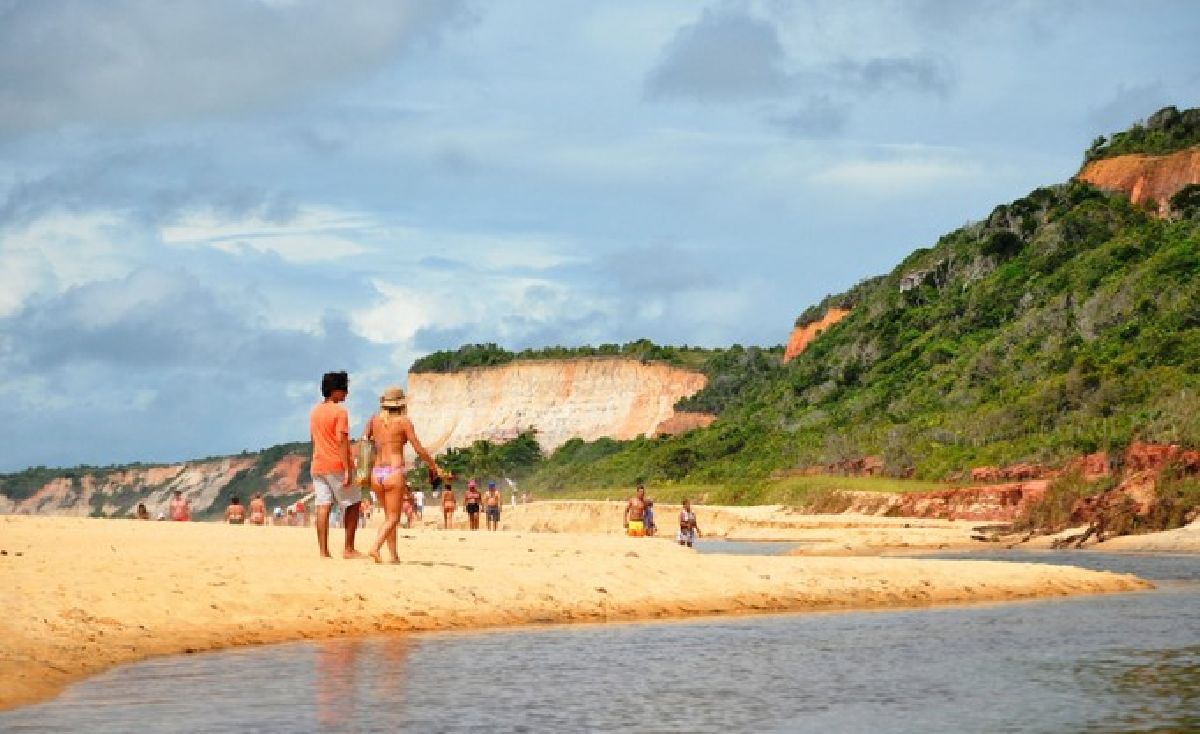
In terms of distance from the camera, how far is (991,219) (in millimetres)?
105000

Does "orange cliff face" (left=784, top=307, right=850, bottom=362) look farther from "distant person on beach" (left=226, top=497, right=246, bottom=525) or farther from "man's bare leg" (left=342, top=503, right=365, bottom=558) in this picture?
"man's bare leg" (left=342, top=503, right=365, bottom=558)

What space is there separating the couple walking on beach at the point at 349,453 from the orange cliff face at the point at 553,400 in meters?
128

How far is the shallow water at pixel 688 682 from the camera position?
503 inches

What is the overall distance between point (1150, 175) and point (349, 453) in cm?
8517

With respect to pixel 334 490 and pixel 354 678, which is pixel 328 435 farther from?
pixel 354 678

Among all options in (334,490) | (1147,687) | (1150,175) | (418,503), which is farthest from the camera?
(1150,175)

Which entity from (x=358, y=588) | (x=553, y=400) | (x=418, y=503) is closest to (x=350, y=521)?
(x=358, y=588)

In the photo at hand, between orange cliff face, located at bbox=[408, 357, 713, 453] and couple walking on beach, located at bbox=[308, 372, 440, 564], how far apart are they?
12762 centimetres

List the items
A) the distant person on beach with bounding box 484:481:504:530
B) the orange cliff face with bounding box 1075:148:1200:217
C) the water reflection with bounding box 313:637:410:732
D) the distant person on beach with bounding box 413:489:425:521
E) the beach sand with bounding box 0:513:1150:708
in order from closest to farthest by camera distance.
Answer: the water reflection with bounding box 313:637:410:732
the beach sand with bounding box 0:513:1150:708
the distant person on beach with bounding box 484:481:504:530
the distant person on beach with bounding box 413:489:425:521
the orange cliff face with bounding box 1075:148:1200:217

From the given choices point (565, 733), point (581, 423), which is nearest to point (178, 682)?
point (565, 733)

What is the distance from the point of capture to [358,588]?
19688mm

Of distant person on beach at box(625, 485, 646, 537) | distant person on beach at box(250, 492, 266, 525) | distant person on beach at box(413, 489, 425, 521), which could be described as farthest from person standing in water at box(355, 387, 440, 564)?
distant person on beach at box(413, 489, 425, 521)

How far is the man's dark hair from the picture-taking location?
2033 centimetres

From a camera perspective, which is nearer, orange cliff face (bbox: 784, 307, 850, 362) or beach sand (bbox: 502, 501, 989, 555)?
beach sand (bbox: 502, 501, 989, 555)
